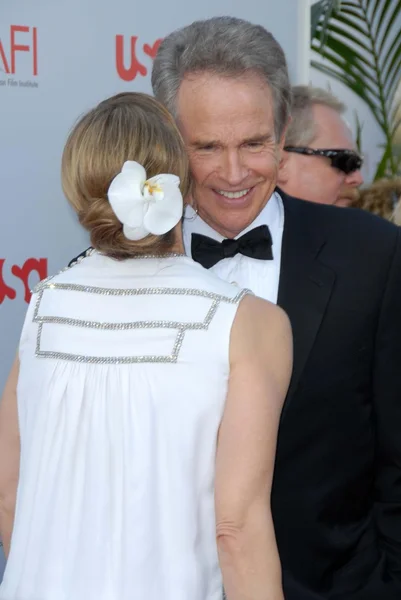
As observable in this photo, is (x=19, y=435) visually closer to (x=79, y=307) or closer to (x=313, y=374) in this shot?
(x=79, y=307)

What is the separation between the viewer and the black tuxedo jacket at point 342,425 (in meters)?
2.24

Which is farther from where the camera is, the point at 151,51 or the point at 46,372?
the point at 151,51

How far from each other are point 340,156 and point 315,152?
0.12 metres

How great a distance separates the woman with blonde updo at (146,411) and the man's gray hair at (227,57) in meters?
0.70

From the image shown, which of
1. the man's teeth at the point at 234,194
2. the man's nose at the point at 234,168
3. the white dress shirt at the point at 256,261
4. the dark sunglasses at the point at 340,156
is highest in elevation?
the man's nose at the point at 234,168

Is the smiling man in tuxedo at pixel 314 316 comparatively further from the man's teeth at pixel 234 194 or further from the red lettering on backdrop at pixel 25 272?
the red lettering on backdrop at pixel 25 272

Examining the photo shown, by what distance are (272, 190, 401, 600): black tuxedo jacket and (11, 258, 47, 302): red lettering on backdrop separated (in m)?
1.35

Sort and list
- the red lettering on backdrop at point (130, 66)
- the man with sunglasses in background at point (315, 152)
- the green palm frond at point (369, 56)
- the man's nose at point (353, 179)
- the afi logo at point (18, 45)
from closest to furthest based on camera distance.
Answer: the afi logo at point (18, 45) < the red lettering on backdrop at point (130, 66) < the man with sunglasses in background at point (315, 152) < the man's nose at point (353, 179) < the green palm frond at point (369, 56)

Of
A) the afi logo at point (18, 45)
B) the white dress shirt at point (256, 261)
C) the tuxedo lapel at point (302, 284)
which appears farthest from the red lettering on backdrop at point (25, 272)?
the tuxedo lapel at point (302, 284)

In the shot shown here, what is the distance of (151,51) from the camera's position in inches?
145

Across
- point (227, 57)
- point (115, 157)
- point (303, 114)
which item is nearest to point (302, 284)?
point (227, 57)

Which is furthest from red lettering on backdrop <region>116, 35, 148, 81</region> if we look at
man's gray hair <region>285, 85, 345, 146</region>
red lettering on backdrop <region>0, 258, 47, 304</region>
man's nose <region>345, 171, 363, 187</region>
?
man's nose <region>345, 171, 363, 187</region>

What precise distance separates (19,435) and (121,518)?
32 cm

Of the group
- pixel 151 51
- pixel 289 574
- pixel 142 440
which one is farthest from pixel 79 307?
pixel 151 51
